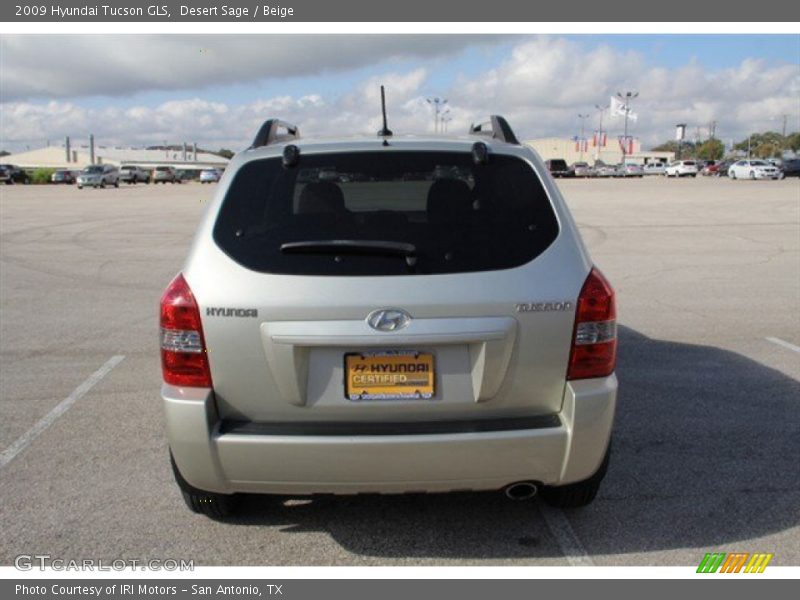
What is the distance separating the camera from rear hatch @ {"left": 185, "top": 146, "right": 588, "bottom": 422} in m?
3.26

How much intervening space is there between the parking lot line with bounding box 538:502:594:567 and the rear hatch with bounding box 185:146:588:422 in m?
0.70

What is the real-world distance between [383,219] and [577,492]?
1.62 metres

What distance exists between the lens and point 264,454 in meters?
3.32

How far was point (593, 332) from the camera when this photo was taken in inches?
136

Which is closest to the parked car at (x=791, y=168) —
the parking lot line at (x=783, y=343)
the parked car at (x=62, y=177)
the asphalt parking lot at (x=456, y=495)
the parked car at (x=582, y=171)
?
the parked car at (x=582, y=171)

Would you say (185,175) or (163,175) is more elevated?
(163,175)

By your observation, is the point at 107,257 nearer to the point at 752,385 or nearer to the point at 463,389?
the point at 752,385

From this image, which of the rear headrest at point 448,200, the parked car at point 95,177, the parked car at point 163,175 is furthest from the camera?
the parked car at point 163,175

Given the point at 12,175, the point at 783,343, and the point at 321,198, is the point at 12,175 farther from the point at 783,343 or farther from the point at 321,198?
the point at 321,198

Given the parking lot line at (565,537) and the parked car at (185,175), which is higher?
the parking lot line at (565,537)

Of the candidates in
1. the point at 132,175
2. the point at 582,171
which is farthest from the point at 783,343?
the point at 582,171

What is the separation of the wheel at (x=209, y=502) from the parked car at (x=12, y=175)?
245 ft

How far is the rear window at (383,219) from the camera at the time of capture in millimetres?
3355

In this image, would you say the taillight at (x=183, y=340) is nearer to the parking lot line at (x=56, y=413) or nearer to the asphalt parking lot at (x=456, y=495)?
the asphalt parking lot at (x=456, y=495)
